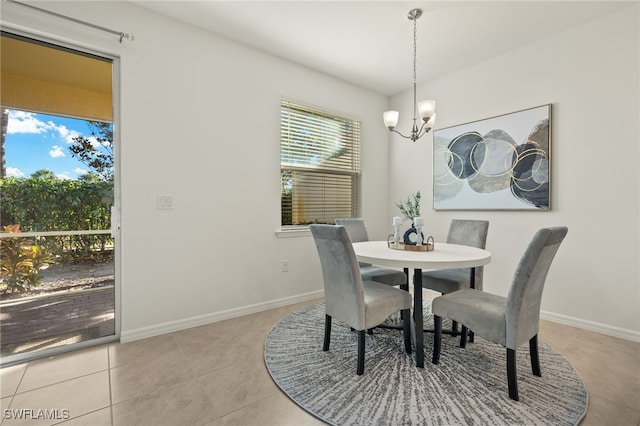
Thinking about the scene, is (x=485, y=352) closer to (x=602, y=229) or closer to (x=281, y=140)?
(x=602, y=229)

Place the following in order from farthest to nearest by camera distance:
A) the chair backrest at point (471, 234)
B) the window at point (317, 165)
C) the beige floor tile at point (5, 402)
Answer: the window at point (317, 165) → the chair backrest at point (471, 234) → the beige floor tile at point (5, 402)

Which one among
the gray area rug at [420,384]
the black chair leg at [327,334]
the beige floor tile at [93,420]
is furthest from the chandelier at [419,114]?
the beige floor tile at [93,420]

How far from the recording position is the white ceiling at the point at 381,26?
7.89ft

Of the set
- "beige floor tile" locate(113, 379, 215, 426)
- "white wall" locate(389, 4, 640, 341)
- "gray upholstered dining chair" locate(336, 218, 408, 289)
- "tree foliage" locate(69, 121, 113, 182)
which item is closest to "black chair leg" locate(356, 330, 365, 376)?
"gray upholstered dining chair" locate(336, 218, 408, 289)

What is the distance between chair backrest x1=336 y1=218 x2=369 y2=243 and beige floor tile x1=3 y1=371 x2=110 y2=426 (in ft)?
7.14

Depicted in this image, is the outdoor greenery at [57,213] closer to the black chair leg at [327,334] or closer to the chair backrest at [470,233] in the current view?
the black chair leg at [327,334]

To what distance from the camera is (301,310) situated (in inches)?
121

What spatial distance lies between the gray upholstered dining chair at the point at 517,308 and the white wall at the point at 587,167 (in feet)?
4.32

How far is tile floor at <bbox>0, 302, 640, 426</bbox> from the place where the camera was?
1524 millimetres

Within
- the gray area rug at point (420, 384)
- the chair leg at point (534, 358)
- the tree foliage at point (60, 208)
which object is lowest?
the gray area rug at point (420, 384)

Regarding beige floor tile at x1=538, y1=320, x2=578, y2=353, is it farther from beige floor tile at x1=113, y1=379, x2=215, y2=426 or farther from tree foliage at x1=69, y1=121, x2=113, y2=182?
tree foliage at x1=69, y1=121, x2=113, y2=182

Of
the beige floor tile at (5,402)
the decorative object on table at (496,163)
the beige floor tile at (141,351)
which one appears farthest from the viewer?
the decorative object on table at (496,163)

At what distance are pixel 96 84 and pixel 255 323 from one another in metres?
2.37

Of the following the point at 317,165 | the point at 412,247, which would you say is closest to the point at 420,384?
the point at 412,247
